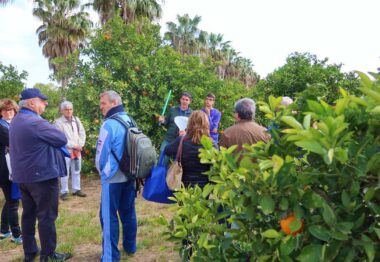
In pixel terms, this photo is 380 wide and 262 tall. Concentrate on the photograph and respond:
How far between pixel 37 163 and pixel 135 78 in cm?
478

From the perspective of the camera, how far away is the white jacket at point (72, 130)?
6.92 m

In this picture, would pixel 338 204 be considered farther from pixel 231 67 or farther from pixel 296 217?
pixel 231 67

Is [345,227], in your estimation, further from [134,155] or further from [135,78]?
[135,78]

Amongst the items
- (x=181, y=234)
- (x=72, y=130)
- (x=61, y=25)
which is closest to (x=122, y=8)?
(x=61, y=25)

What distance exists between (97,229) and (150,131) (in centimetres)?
358

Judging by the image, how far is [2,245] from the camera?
4793mm

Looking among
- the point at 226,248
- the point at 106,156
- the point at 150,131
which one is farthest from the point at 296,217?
the point at 150,131

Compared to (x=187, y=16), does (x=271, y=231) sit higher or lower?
lower

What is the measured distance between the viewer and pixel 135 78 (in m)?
8.34

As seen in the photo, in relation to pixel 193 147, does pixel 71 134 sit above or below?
above

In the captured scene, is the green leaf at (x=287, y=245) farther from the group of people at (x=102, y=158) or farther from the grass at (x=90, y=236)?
the group of people at (x=102, y=158)

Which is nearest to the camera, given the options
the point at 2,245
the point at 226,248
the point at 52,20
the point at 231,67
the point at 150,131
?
the point at 226,248

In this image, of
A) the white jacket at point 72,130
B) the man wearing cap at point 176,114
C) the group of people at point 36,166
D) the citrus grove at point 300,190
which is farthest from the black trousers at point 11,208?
the citrus grove at point 300,190

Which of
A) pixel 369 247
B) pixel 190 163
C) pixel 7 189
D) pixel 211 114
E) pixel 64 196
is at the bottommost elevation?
pixel 64 196
